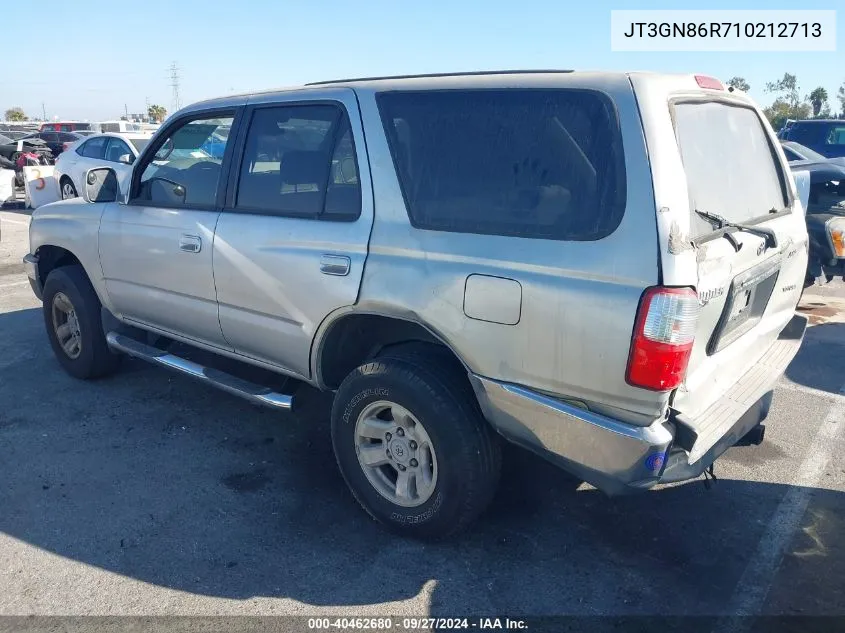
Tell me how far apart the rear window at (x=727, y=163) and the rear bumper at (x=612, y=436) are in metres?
0.74

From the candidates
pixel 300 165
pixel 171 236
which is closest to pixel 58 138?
pixel 171 236

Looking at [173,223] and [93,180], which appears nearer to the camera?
[173,223]

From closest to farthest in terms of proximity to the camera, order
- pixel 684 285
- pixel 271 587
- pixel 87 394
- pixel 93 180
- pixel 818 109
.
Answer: pixel 684 285 → pixel 271 587 → pixel 93 180 → pixel 87 394 → pixel 818 109

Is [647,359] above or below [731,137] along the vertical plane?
below

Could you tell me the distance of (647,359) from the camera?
2.39 meters

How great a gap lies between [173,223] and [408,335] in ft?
5.41

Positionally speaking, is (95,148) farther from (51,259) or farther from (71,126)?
(71,126)

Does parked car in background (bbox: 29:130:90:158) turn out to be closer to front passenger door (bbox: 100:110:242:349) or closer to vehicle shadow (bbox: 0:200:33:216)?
vehicle shadow (bbox: 0:200:33:216)

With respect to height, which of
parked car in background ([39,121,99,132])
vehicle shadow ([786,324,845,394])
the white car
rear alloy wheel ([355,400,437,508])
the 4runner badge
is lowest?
vehicle shadow ([786,324,845,394])

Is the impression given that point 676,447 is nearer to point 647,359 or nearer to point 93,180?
point 647,359

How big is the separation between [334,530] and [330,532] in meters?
0.02

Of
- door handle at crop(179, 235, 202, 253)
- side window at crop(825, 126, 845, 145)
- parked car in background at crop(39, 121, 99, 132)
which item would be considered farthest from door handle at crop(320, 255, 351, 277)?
parked car in background at crop(39, 121, 99, 132)

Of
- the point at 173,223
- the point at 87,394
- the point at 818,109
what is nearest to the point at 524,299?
the point at 173,223

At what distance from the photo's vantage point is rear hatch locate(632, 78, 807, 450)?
2.41 m
